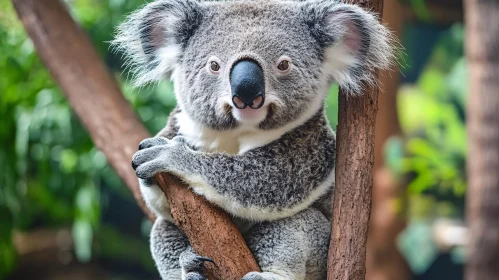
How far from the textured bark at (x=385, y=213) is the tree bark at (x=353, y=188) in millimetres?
2992

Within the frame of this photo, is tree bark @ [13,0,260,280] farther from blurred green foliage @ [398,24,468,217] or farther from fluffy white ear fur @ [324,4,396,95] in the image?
blurred green foliage @ [398,24,468,217]

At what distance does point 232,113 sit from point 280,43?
0.32m

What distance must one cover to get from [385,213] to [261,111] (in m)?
3.42

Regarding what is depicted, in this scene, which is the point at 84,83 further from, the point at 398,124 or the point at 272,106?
the point at 398,124

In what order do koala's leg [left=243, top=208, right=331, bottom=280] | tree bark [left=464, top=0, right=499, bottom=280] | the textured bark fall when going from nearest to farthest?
koala's leg [left=243, top=208, right=331, bottom=280] → tree bark [left=464, top=0, right=499, bottom=280] → the textured bark

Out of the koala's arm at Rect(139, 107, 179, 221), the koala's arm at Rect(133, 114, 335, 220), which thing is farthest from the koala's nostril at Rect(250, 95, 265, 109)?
the koala's arm at Rect(139, 107, 179, 221)

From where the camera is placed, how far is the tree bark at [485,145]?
12.1ft

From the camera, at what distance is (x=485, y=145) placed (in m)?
3.73

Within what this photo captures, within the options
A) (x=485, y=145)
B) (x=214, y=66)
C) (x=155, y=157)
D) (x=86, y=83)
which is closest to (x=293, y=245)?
(x=155, y=157)

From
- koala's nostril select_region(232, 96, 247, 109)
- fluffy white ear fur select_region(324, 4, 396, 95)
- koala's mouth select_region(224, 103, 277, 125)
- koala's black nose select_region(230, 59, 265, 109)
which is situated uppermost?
fluffy white ear fur select_region(324, 4, 396, 95)

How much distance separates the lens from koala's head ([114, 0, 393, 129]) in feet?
7.16

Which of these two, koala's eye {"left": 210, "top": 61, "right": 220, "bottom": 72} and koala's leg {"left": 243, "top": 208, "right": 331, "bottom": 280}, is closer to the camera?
koala's eye {"left": 210, "top": 61, "right": 220, "bottom": 72}

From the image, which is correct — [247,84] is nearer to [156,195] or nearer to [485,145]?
[156,195]

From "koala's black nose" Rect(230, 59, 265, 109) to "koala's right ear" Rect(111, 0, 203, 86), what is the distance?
44 cm
